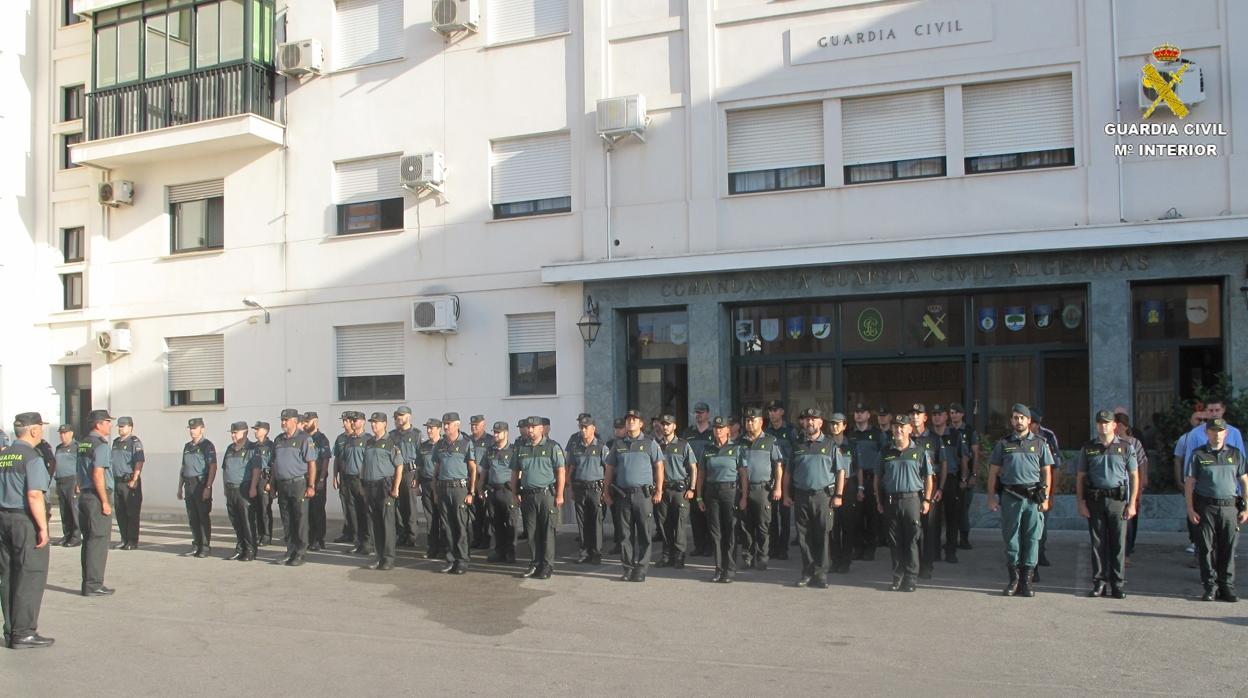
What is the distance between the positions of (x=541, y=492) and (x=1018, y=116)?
29.2ft

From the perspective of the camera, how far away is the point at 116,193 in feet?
69.8

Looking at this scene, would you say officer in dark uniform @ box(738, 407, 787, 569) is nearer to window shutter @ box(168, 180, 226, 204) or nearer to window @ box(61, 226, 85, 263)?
window shutter @ box(168, 180, 226, 204)

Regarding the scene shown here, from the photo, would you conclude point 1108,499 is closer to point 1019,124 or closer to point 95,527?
point 1019,124

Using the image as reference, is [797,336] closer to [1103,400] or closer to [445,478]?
[1103,400]

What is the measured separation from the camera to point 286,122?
20.2 metres

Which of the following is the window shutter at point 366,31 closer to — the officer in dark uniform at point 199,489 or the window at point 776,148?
the window at point 776,148

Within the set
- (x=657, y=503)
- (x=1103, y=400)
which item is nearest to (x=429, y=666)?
(x=657, y=503)

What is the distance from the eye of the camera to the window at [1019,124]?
15.3m

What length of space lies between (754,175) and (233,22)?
1039cm

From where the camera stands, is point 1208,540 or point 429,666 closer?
point 429,666

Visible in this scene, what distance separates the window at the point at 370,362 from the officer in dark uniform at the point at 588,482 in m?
6.49

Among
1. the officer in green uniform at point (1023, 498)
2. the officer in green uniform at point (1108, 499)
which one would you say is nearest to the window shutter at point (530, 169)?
the officer in green uniform at point (1023, 498)

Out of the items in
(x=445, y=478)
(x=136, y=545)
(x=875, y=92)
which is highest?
(x=875, y=92)

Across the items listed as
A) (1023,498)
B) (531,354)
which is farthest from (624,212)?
(1023,498)
